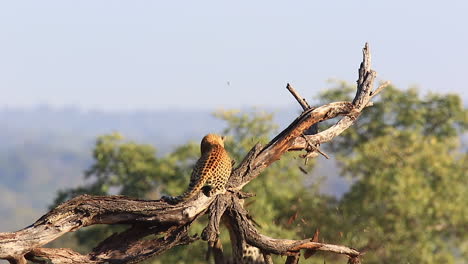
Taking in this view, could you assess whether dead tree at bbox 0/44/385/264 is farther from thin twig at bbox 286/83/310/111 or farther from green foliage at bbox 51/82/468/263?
green foliage at bbox 51/82/468/263

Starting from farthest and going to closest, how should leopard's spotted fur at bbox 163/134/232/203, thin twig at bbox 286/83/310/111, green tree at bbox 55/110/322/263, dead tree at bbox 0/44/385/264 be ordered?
green tree at bbox 55/110/322/263 → thin twig at bbox 286/83/310/111 → leopard's spotted fur at bbox 163/134/232/203 → dead tree at bbox 0/44/385/264

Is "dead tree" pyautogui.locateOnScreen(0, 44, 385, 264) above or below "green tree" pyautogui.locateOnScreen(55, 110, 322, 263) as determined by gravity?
Result: below

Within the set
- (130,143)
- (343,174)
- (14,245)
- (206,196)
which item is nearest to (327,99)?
(343,174)

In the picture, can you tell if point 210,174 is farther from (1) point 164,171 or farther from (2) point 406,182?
(2) point 406,182

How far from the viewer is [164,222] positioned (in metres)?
9.09

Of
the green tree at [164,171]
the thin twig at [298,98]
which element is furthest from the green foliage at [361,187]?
the thin twig at [298,98]

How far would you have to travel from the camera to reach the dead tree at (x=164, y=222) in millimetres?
8208

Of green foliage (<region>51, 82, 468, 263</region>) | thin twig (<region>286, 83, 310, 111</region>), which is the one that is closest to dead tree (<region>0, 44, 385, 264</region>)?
thin twig (<region>286, 83, 310, 111</region>)

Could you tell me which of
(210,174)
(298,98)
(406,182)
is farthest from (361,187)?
(210,174)

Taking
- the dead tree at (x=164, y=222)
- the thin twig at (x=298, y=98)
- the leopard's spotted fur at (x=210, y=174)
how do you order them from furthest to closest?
1. the thin twig at (x=298, y=98)
2. the leopard's spotted fur at (x=210, y=174)
3. the dead tree at (x=164, y=222)

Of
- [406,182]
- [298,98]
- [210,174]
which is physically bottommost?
[210,174]

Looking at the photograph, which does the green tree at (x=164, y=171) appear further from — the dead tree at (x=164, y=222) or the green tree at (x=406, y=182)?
the dead tree at (x=164, y=222)

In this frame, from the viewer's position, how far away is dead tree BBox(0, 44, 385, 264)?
8208mm

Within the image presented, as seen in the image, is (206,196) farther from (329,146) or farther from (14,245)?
(329,146)
